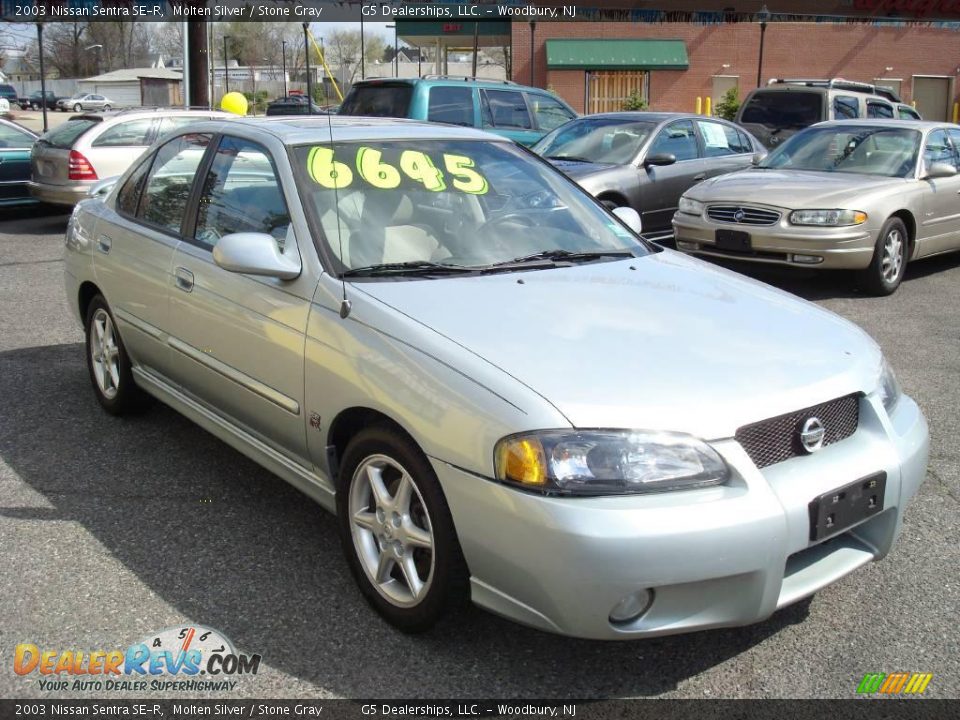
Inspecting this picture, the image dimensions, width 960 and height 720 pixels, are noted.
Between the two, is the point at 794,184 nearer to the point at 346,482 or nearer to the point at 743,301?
the point at 743,301

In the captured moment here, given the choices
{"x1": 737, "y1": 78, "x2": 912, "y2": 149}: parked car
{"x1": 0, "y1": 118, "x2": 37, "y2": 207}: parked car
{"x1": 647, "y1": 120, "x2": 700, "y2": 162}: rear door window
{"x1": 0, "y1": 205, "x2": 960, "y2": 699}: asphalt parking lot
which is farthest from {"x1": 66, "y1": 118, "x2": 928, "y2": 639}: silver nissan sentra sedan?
{"x1": 737, "y1": 78, "x2": 912, "y2": 149}: parked car

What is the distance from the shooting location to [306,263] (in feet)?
11.1

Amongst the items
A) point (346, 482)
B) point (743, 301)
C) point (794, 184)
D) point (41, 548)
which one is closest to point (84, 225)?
point (41, 548)

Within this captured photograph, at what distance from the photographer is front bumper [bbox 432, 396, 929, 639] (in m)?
2.47

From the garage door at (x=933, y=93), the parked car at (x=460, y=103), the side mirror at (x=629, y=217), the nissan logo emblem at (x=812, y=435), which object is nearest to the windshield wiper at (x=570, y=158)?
the parked car at (x=460, y=103)

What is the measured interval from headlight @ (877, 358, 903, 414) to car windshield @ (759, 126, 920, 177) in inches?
242

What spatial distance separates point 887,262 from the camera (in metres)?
8.40

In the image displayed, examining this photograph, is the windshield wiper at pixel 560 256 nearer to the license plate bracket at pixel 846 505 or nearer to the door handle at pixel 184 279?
the door handle at pixel 184 279

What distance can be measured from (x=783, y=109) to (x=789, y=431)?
13.3m

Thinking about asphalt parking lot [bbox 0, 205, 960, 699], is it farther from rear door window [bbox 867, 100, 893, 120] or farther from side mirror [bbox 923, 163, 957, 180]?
rear door window [bbox 867, 100, 893, 120]

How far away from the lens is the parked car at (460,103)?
39.2 feet

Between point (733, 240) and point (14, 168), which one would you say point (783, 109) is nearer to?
point (733, 240)

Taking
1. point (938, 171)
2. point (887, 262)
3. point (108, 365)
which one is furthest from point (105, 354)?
point (938, 171)

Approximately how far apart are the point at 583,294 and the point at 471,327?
0.57m
